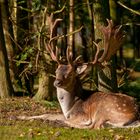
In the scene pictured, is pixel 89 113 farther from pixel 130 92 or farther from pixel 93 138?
pixel 130 92

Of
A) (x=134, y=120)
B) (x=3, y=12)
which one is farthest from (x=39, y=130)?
(x=3, y=12)

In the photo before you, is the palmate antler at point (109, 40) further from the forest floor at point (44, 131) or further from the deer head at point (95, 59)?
the forest floor at point (44, 131)

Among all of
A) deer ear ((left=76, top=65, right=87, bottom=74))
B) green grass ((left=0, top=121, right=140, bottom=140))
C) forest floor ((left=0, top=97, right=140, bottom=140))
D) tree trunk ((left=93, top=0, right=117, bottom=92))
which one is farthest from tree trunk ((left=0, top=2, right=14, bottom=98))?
green grass ((left=0, top=121, right=140, bottom=140))

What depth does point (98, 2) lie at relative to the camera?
12617 mm

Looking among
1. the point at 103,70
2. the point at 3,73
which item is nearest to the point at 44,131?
the point at 103,70

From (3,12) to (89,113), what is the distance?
5.30 metres

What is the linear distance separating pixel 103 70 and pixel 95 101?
1.81 meters

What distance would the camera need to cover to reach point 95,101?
34.9 feet

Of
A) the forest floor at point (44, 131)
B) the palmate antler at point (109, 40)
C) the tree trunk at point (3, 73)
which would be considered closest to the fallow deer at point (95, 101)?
the palmate antler at point (109, 40)

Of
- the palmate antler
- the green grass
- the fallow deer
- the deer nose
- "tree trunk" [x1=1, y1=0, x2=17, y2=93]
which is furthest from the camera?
"tree trunk" [x1=1, y1=0, x2=17, y2=93]

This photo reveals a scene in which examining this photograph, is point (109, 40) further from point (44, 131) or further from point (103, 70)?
point (44, 131)

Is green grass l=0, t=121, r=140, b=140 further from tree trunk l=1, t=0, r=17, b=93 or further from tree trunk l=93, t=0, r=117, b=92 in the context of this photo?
tree trunk l=1, t=0, r=17, b=93

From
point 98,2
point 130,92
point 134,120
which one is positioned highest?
Result: point 98,2

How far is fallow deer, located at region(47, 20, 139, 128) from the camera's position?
10.2m
